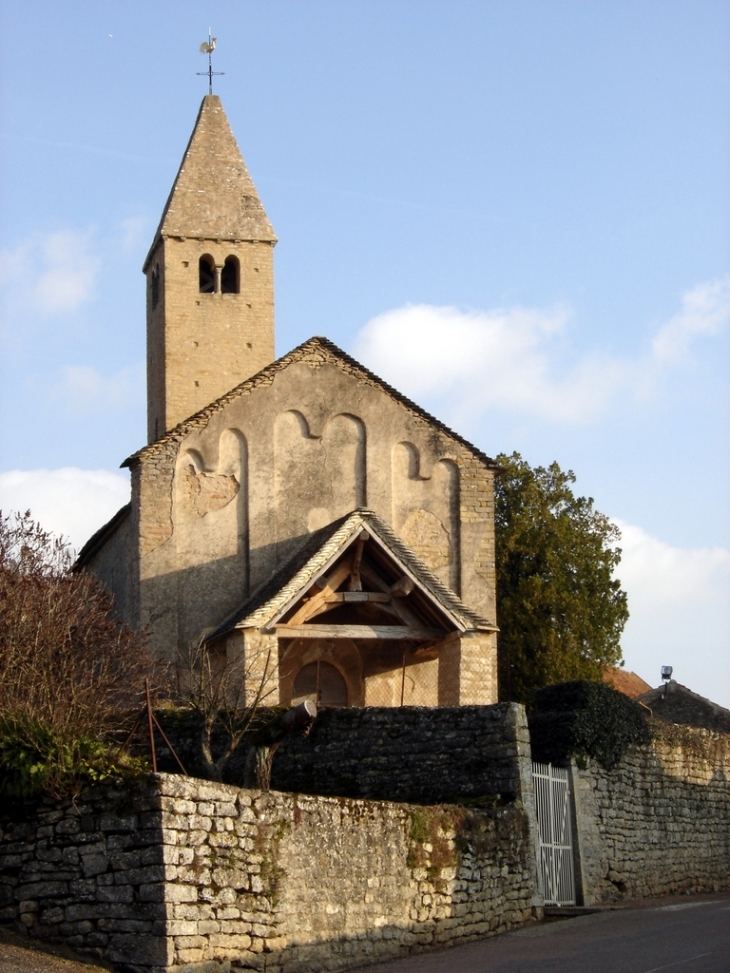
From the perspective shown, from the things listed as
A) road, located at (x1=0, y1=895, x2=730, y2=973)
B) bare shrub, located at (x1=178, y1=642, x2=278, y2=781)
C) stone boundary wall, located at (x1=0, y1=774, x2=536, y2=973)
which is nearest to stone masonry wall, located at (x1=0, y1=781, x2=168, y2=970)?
stone boundary wall, located at (x1=0, y1=774, x2=536, y2=973)

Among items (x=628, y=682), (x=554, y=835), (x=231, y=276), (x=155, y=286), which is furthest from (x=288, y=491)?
(x=628, y=682)

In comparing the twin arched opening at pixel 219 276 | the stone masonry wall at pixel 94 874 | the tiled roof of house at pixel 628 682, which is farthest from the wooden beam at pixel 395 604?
the tiled roof of house at pixel 628 682

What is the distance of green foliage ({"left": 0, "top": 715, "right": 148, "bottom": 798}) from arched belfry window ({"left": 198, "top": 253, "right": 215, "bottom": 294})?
21461 mm

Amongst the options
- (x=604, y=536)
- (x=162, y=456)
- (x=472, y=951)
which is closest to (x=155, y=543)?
(x=162, y=456)

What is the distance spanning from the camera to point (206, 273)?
33062mm

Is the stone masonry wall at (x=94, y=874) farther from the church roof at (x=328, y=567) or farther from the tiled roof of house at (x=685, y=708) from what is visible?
the tiled roof of house at (x=685, y=708)

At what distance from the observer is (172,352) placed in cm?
3197

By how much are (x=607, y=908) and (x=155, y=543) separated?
10060 millimetres

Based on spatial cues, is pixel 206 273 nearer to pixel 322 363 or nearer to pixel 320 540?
pixel 322 363

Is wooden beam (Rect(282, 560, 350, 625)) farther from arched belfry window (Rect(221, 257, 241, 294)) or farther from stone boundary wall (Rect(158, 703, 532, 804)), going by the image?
arched belfry window (Rect(221, 257, 241, 294))

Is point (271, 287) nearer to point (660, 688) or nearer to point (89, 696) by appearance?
point (660, 688)

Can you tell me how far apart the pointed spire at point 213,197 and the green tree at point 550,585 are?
862 centimetres

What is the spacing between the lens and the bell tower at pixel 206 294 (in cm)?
3198

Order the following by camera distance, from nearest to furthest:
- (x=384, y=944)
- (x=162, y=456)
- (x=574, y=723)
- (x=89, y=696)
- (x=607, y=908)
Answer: (x=384, y=944) → (x=89, y=696) → (x=607, y=908) → (x=574, y=723) → (x=162, y=456)
